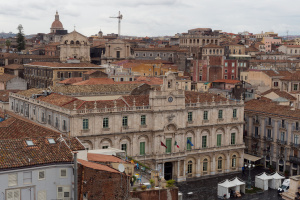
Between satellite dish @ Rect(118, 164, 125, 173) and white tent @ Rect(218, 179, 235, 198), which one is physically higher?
satellite dish @ Rect(118, 164, 125, 173)

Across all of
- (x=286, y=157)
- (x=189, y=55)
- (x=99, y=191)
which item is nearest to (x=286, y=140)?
(x=286, y=157)

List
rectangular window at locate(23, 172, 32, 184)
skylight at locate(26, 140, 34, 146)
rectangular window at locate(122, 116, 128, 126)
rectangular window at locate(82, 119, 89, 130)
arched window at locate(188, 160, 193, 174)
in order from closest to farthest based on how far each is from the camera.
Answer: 1. rectangular window at locate(23, 172, 32, 184)
2. skylight at locate(26, 140, 34, 146)
3. rectangular window at locate(82, 119, 89, 130)
4. rectangular window at locate(122, 116, 128, 126)
5. arched window at locate(188, 160, 193, 174)

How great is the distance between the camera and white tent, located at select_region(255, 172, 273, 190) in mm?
65812

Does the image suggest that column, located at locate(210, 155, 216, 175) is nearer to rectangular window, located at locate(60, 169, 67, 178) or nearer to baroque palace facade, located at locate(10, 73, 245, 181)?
baroque palace facade, located at locate(10, 73, 245, 181)

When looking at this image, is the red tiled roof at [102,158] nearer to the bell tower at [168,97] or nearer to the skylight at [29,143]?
the skylight at [29,143]

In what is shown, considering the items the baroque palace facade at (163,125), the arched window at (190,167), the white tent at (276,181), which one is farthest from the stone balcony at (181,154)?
the white tent at (276,181)

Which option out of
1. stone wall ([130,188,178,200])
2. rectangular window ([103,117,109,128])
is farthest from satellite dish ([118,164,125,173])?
rectangular window ([103,117,109,128])

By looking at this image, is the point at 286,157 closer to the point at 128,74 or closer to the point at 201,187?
the point at 201,187

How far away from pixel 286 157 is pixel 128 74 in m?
40.8

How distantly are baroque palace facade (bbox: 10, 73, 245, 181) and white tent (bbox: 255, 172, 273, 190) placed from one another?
289 inches

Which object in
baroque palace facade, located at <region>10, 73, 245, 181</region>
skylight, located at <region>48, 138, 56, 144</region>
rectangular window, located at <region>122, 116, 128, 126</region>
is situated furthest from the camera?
rectangular window, located at <region>122, 116, 128, 126</region>

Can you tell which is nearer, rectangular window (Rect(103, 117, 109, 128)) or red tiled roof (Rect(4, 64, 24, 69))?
rectangular window (Rect(103, 117, 109, 128))

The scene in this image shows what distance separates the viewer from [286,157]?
7319cm

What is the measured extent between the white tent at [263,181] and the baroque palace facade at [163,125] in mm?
7342
